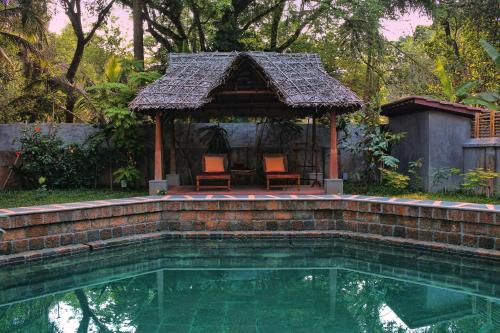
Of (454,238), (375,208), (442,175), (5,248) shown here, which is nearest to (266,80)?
(375,208)

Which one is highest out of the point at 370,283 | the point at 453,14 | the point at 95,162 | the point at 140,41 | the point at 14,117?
the point at 453,14

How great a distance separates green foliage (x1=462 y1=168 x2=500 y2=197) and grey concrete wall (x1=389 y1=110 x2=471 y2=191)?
0.63 meters

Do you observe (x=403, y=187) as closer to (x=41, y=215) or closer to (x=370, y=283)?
(x=370, y=283)

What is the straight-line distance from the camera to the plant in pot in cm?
1135

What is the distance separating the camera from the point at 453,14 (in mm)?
14852

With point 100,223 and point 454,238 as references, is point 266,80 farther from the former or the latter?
point 454,238

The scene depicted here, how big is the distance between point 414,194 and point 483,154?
6.70 ft

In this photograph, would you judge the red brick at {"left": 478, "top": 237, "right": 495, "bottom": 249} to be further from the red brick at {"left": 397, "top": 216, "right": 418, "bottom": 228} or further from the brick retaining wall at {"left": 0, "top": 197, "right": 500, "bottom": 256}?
the red brick at {"left": 397, "top": 216, "right": 418, "bottom": 228}

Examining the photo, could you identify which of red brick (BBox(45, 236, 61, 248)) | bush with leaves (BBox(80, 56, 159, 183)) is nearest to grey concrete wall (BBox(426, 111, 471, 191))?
bush with leaves (BBox(80, 56, 159, 183))

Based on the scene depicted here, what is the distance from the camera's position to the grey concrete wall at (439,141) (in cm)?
1095

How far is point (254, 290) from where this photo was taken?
18.5 ft

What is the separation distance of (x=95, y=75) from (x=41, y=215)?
2283 centimetres

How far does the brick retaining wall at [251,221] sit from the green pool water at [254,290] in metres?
0.37

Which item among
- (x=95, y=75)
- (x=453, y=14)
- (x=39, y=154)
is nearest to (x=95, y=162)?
(x=39, y=154)
